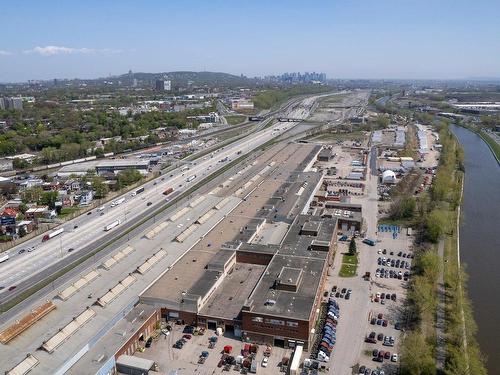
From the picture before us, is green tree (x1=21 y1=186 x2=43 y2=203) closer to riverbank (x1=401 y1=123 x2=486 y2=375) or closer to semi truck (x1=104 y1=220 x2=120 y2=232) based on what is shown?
semi truck (x1=104 y1=220 x2=120 y2=232)

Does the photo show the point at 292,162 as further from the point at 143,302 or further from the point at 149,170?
the point at 143,302

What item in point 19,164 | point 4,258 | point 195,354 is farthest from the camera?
point 19,164

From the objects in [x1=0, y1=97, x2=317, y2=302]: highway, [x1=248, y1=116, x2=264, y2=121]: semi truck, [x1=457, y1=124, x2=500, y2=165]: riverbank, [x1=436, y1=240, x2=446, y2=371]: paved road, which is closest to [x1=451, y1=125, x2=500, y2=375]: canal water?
[x1=436, y1=240, x2=446, y2=371]: paved road

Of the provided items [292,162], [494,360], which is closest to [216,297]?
[494,360]

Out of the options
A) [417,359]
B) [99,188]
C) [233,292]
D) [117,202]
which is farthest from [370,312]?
[99,188]

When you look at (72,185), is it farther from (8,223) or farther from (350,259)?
(350,259)

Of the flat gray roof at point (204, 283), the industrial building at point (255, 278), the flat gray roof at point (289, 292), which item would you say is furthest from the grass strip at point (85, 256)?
the flat gray roof at point (289, 292)

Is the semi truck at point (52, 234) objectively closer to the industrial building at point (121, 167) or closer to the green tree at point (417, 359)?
the industrial building at point (121, 167)
